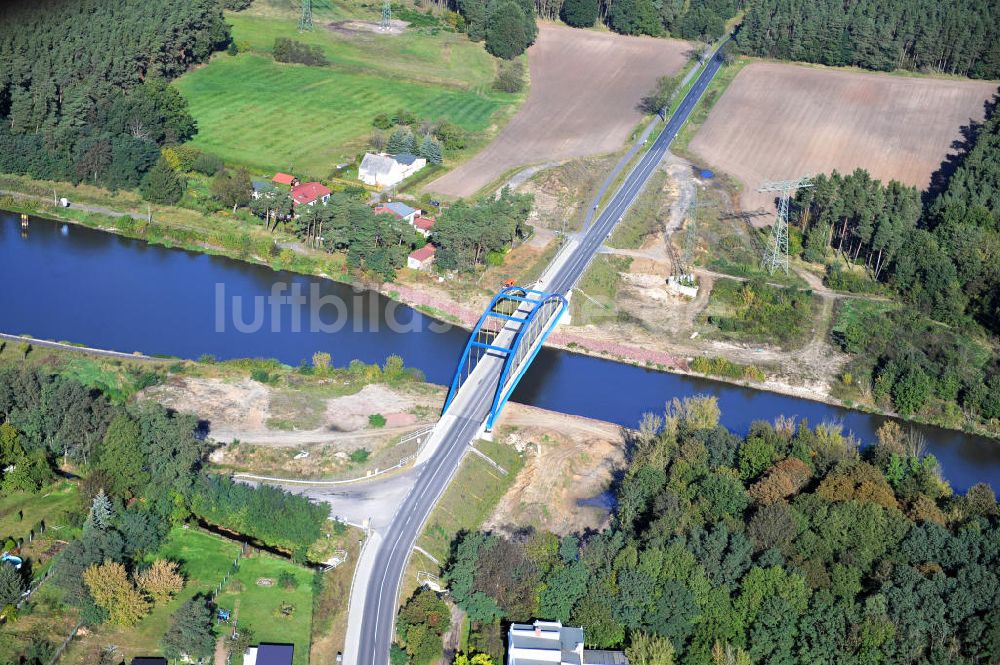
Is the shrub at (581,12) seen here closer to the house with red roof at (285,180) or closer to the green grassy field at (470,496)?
the house with red roof at (285,180)

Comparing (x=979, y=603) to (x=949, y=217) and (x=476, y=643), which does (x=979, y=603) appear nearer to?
(x=476, y=643)

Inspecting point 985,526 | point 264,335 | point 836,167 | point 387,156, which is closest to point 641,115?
point 836,167

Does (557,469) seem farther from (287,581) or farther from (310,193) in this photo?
(310,193)

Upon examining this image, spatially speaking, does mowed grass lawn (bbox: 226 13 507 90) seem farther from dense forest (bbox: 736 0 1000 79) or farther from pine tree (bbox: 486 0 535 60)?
dense forest (bbox: 736 0 1000 79)

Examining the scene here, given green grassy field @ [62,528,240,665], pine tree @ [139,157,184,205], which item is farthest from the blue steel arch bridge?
pine tree @ [139,157,184,205]

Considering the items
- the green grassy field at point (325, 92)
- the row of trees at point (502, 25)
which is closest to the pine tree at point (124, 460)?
the green grassy field at point (325, 92)

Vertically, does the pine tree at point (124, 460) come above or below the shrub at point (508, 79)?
below

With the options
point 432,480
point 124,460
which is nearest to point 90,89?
point 124,460
